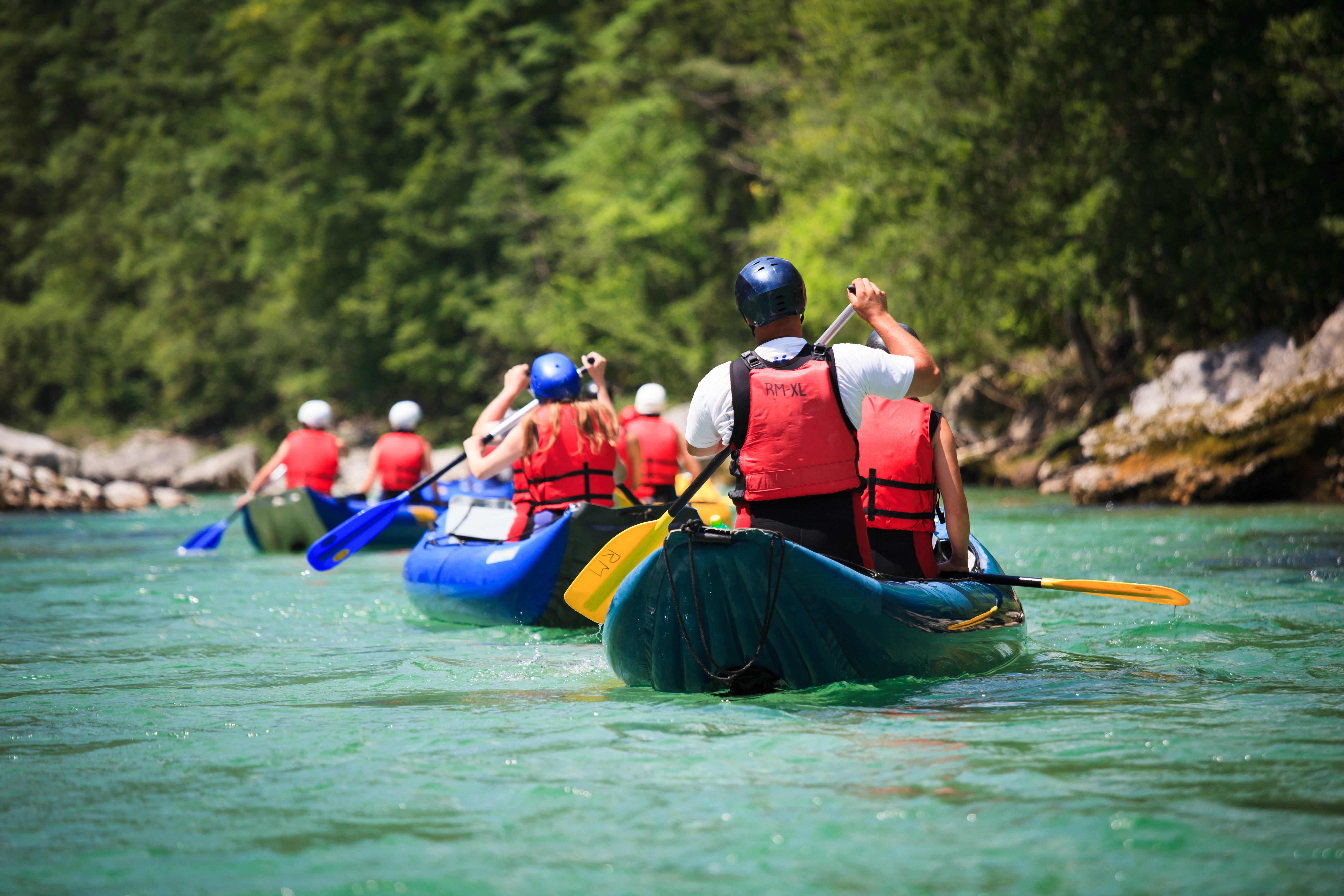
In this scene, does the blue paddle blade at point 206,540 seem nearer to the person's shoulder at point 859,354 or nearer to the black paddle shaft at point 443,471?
the black paddle shaft at point 443,471

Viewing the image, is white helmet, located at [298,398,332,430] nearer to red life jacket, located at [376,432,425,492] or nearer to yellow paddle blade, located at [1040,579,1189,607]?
red life jacket, located at [376,432,425,492]

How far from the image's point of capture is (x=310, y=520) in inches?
482

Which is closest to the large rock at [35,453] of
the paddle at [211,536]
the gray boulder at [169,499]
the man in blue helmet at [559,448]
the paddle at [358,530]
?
the gray boulder at [169,499]

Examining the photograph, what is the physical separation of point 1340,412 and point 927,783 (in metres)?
11.5

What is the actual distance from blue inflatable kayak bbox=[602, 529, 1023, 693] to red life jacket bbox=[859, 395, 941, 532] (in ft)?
1.11

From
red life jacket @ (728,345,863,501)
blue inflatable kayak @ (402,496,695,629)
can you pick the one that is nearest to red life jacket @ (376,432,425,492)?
blue inflatable kayak @ (402,496,695,629)

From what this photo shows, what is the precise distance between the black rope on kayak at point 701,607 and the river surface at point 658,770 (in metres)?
0.13

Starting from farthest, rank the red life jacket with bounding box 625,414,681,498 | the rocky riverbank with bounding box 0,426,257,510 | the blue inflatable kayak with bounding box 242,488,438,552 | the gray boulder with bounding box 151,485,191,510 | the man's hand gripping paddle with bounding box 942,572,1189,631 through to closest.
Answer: the gray boulder with bounding box 151,485,191,510 → the rocky riverbank with bounding box 0,426,257,510 → the blue inflatable kayak with bounding box 242,488,438,552 → the red life jacket with bounding box 625,414,681,498 → the man's hand gripping paddle with bounding box 942,572,1189,631

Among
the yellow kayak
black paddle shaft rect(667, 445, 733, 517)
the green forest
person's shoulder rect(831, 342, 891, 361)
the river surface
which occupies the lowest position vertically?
the river surface

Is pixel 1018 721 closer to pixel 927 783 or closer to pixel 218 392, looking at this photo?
pixel 927 783

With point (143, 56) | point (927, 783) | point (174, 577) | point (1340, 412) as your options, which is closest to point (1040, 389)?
point (1340, 412)

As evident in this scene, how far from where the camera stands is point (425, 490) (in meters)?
12.2

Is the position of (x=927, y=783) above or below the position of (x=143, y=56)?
below

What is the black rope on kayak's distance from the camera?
409 centimetres
